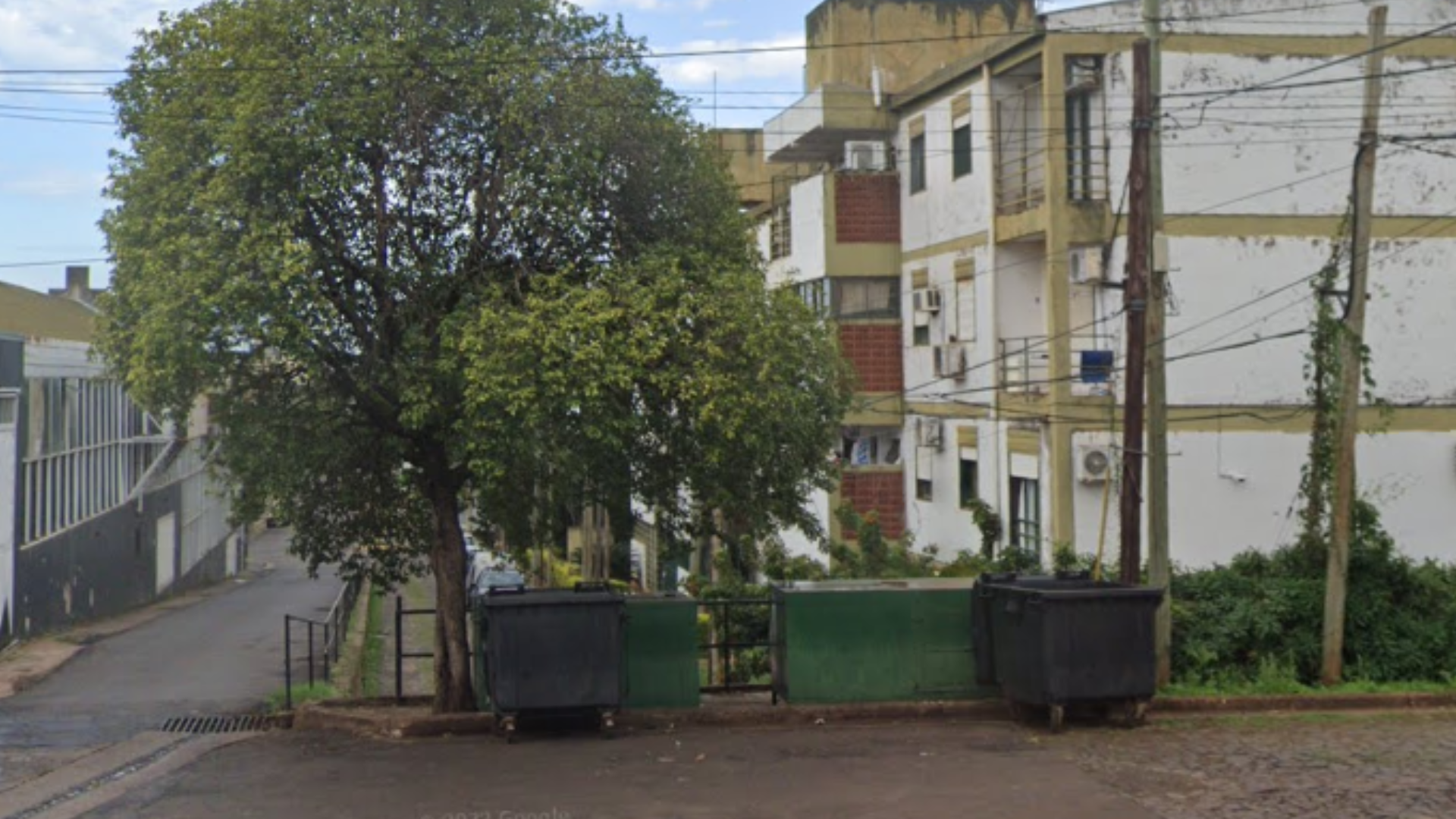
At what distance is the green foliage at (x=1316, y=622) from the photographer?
1588 centimetres

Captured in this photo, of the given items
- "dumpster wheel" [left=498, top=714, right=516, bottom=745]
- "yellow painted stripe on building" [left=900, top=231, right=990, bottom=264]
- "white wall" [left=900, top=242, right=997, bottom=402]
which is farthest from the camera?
"yellow painted stripe on building" [left=900, top=231, right=990, bottom=264]

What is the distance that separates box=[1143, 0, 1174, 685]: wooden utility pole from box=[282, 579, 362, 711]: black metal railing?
8609mm

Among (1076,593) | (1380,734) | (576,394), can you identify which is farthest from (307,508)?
(1380,734)

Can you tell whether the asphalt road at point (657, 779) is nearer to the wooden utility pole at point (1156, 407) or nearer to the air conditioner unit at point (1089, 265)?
the wooden utility pole at point (1156, 407)

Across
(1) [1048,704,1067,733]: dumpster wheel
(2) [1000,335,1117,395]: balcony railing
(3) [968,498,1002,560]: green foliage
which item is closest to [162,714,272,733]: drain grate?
(1) [1048,704,1067,733]: dumpster wheel

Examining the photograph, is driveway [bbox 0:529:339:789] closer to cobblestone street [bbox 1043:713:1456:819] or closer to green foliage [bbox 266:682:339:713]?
green foliage [bbox 266:682:339:713]

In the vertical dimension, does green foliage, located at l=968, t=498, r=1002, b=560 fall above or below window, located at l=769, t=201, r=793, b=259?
below

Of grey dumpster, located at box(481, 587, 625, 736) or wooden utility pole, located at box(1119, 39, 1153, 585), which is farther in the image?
wooden utility pole, located at box(1119, 39, 1153, 585)

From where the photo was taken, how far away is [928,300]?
26.3 metres

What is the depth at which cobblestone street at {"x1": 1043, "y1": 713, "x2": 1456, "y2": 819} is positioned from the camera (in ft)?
34.2

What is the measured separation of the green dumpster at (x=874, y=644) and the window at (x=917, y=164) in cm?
1318

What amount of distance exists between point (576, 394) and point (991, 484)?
43.2ft

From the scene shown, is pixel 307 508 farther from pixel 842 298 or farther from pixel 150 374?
pixel 842 298

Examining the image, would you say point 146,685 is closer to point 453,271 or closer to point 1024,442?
point 453,271
